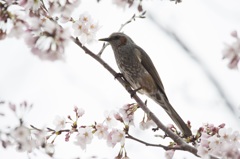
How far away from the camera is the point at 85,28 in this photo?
9.29 ft

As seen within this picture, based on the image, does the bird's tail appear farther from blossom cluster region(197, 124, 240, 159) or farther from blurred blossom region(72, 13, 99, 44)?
blurred blossom region(72, 13, 99, 44)

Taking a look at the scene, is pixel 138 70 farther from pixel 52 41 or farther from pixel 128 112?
pixel 52 41

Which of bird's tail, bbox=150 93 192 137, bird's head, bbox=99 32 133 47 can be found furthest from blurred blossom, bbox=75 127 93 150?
bird's head, bbox=99 32 133 47

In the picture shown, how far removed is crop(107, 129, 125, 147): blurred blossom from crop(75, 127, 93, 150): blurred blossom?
15cm

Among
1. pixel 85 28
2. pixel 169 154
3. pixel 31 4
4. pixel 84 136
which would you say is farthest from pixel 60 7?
pixel 169 154

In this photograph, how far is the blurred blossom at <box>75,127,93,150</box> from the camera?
263 cm

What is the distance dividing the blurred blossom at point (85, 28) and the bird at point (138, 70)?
1289mm

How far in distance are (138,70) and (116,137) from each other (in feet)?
5.92

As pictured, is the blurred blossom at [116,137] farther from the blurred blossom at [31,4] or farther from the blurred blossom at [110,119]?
the blurred blossom at [31,4]

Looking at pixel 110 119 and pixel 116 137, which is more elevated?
pixel 110 119

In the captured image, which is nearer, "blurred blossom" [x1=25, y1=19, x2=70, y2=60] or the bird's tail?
"blurred blossom" [x1=25, y1=19, x2=70, y2=60]

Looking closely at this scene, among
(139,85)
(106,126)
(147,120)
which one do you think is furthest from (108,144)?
(139,85)

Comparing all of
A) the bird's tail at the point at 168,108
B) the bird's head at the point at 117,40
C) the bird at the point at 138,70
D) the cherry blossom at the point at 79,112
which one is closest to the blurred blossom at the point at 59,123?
the cherry blossom at the point at 79,112

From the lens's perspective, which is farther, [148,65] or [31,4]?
[148,65]
